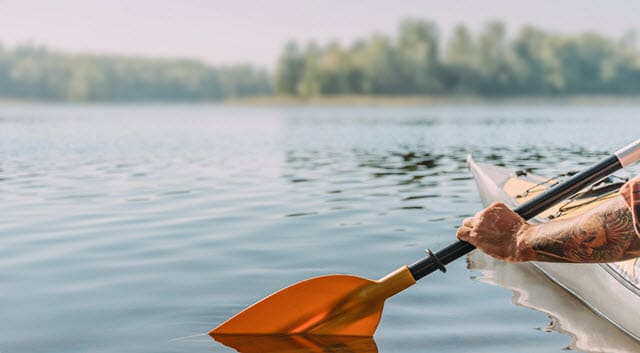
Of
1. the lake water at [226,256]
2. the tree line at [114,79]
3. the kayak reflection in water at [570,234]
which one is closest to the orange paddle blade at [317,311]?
the lake water at [226,256]

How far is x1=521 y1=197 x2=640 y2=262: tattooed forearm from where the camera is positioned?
3090 mm

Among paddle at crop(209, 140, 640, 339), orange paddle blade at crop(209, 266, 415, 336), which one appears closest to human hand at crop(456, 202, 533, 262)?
paddle at crop(209, 140, 640, 339)

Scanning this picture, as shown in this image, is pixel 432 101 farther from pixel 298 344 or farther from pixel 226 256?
pixel 298 344

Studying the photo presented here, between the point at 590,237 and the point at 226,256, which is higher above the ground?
the point at 590,237

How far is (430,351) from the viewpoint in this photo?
4516 mm

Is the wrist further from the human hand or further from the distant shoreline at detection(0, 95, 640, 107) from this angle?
the distant shoreline at detection(0, 95, 640, 107)

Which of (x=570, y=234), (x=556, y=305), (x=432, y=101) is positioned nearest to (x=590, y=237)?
(x=570, y=234)

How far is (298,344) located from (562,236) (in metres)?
2.07

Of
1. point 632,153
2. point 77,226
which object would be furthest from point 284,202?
point 632,153

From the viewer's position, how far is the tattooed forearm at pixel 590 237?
3090 mm

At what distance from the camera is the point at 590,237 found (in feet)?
10.5

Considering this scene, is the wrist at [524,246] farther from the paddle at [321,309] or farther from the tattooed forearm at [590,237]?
the paddle at [321,309]

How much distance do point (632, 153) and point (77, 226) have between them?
7.20 meters

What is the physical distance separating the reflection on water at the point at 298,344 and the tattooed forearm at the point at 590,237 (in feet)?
5.30
